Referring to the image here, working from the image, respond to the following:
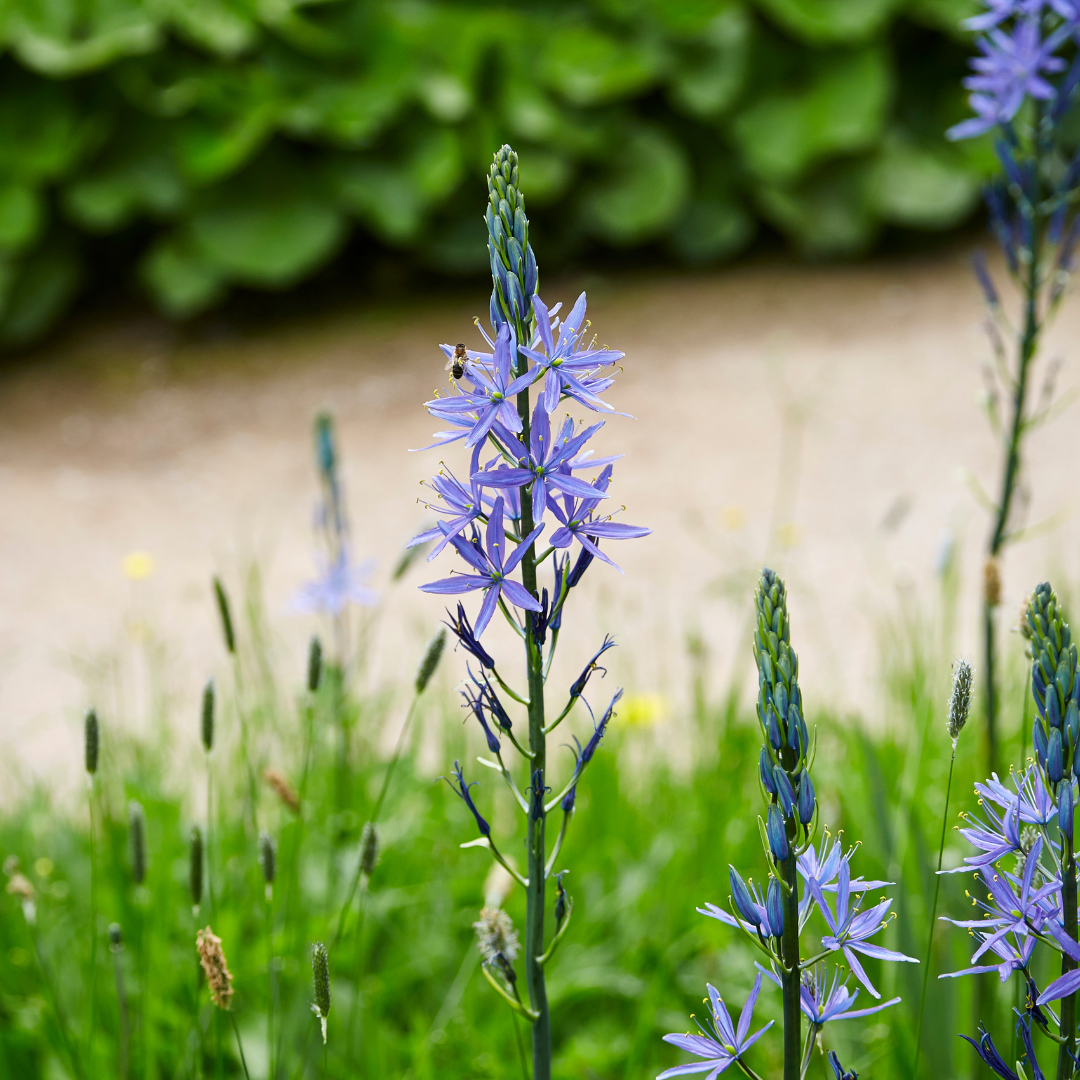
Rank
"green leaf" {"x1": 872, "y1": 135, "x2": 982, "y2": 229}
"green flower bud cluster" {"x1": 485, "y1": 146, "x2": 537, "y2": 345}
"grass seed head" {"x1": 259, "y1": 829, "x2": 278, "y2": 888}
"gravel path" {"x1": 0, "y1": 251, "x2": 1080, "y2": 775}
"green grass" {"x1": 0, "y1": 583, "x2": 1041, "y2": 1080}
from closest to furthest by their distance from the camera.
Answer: "green flower bud cluster" {"x1": 485, "y1": 146, "x2": 537, "y2": 345} → "grass seed head" {"x1": 259, "y1": 829, "x2": 278, "y2": 888} → "green grass" {"x1": 0, "y1": 583, "x2": 1041, "y2": 1080} → "gravel path" {"x1": 0, "y1": 251, "x2": 1080, "y2": 775} → "green leaf" {"x1": 872, "y1": 135, "x2": 982, "y2": 229}

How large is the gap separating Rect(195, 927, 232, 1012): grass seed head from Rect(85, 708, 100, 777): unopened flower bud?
303 millimetres

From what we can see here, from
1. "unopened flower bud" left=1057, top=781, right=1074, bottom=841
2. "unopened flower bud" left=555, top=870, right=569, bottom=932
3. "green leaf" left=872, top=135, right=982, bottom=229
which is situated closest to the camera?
"unopened flower bud" left=1057, top=781, right=1074, bottom=841

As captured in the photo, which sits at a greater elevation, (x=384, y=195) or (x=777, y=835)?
(x=384, y=195)

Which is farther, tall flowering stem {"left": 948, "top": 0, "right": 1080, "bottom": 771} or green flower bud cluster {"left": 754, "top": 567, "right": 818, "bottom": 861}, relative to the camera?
tall flowering stem {"left": 948, "top": 0, "right": 1080, "bottom": 771}

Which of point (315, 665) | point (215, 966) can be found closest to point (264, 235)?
point (315, 665)

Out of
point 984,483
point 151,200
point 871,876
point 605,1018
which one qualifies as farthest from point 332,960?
point 151,200

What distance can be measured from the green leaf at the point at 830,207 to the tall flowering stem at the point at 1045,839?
6486 mm

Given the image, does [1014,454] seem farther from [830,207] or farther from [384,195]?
[830,207]

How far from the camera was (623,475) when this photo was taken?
537 cm

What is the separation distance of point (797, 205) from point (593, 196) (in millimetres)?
1243

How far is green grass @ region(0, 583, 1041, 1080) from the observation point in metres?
1.89

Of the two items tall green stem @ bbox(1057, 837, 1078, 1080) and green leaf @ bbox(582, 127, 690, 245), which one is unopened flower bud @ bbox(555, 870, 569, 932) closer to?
tall green stem @ bbox(1057, 837, 1078, 1080)

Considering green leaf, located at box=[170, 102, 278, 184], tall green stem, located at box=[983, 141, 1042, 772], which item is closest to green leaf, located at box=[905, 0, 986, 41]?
green leaf, located at box=[170, 102, 278, 184]

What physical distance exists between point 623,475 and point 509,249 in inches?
174
